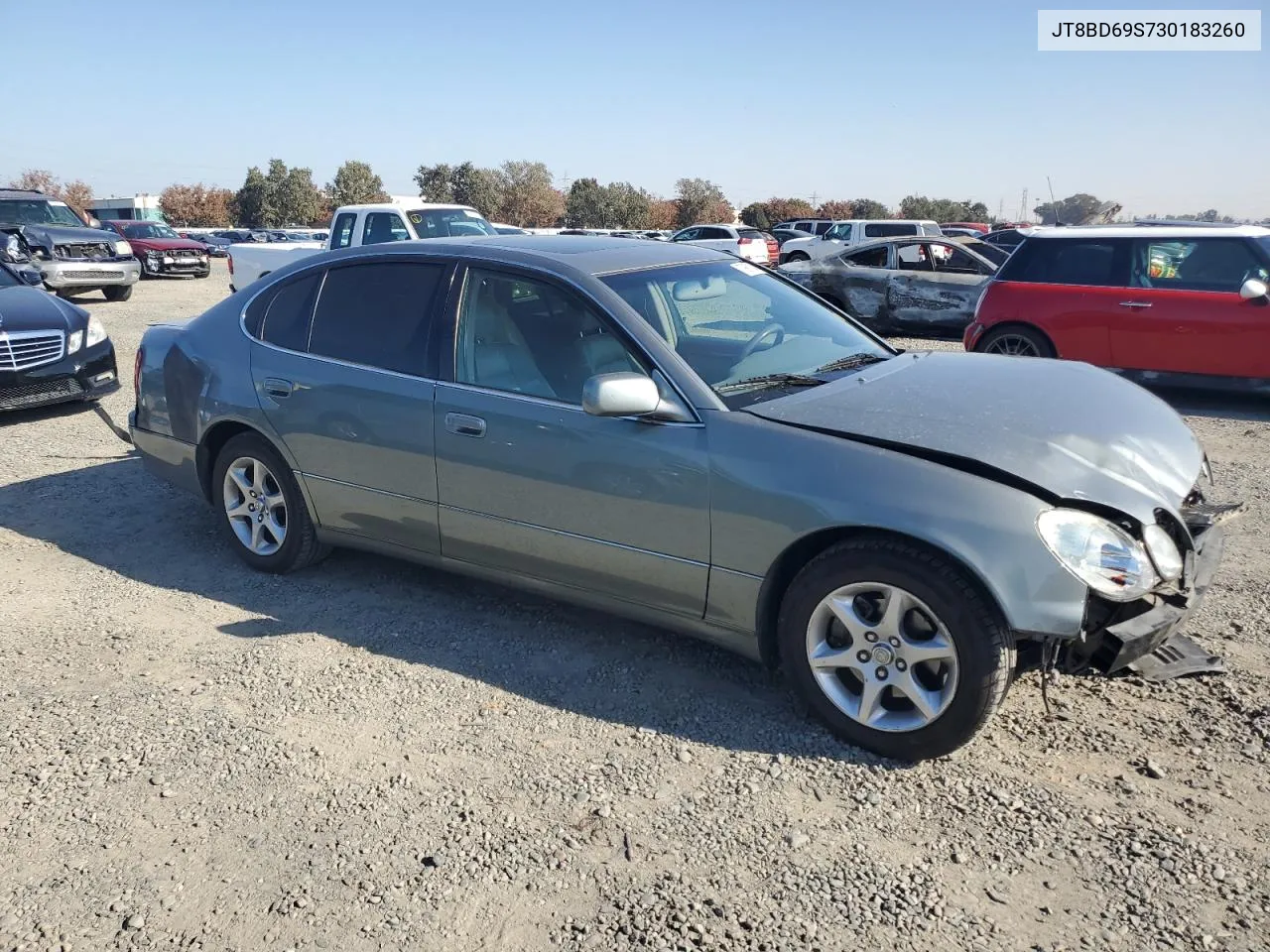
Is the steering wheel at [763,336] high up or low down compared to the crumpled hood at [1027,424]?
up

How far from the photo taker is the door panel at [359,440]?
169 inches

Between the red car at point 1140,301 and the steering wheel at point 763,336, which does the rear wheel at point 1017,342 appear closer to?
the red car at point 1140,301

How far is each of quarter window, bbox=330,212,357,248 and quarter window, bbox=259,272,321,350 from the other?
9604 millimetres

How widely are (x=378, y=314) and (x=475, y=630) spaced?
1.51 meters

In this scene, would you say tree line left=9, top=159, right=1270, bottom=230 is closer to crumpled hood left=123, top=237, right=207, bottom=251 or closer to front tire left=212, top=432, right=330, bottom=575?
crumpled hood left=123, top=237, right=207, bottom=251

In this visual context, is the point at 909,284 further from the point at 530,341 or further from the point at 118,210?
the point at 118,210

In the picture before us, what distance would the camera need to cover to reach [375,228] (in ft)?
45.2

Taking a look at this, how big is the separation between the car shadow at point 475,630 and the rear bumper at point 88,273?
13689 millimetres

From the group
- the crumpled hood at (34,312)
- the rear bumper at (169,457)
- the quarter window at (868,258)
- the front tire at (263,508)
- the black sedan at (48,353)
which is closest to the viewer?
the front tire at (263,508)

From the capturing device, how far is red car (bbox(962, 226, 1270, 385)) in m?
8.47

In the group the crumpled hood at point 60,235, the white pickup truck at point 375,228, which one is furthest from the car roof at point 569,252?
the crumpled hood at point 60,235

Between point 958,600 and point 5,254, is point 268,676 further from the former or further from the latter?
point 5,254

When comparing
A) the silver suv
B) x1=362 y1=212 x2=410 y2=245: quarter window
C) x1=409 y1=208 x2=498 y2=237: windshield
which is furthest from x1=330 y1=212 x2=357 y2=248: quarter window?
the silver suv

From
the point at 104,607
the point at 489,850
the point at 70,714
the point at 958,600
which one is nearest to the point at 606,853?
the point at 489,850
